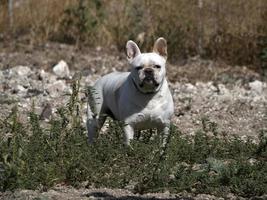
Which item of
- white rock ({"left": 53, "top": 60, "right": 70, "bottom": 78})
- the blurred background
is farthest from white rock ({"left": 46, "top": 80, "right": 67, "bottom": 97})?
the blurred background

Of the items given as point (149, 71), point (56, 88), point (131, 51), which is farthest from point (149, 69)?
point (56, 88)

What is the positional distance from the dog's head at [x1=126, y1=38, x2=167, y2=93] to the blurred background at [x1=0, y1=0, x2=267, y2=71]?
5.48 m

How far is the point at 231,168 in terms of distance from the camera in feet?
22.3

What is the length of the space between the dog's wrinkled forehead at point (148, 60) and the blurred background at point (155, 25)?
559 centimetres

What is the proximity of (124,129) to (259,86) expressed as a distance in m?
5.07

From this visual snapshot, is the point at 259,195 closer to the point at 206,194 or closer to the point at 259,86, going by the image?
the point at 206,194

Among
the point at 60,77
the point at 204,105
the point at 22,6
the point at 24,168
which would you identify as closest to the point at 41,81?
the point at 60,77

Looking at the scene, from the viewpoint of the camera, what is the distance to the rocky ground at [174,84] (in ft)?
34.0

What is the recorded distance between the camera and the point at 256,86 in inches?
490

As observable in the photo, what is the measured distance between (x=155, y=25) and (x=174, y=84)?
8.02 ft

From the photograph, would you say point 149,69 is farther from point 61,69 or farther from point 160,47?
point 61,69

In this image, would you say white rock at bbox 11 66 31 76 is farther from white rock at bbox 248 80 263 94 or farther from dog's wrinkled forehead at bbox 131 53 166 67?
dog's wrinkled forehead at bbox 131 53 166 67

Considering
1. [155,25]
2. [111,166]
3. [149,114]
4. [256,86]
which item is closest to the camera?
[111,166]

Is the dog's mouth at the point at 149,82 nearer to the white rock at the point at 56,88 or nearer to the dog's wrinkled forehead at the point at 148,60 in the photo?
the dog's wrinkled forehead at the point at 148,60
